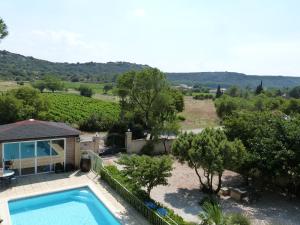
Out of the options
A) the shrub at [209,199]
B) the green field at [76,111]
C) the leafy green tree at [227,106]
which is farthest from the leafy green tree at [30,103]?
the leafy green tree at [227,106]

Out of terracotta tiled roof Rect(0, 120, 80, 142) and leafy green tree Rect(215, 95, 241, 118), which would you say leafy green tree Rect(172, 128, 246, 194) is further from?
leafy green tree Rect(215, 95, 241, 118)

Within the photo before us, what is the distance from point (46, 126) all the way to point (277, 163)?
42.2ft

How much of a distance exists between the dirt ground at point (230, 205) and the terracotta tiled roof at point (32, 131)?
6.34 m

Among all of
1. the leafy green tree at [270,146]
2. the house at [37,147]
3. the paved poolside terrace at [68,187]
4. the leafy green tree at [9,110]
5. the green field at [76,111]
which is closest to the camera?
the paved poolside terrace at [68,187]

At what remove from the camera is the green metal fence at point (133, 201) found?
12617mm

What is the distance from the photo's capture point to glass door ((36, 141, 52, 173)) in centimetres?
1830

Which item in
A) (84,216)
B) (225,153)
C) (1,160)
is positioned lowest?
(84,216)

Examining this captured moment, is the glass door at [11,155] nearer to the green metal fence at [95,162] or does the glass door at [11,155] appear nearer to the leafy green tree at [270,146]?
the green metal fence at [95,162]

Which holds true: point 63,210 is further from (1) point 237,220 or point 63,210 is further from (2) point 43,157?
(1) point 237,220

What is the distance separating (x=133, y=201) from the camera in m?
14.7

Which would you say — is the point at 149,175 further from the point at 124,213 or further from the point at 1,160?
the point at 1,160

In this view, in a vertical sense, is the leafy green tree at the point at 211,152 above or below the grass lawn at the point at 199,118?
above

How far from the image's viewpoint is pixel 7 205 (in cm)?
1452

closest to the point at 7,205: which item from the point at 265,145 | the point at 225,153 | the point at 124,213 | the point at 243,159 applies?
the point at 124,213
